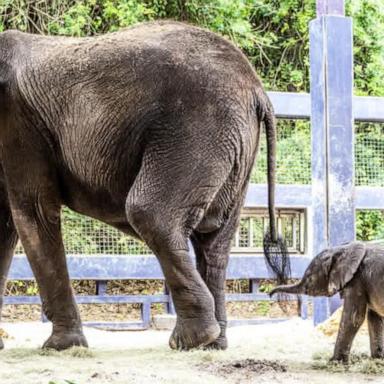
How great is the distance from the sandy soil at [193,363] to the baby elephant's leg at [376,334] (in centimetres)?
11

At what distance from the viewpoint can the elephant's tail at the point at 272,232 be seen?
16.2 ft

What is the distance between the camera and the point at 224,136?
14.9ft

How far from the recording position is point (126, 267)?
22.7ft

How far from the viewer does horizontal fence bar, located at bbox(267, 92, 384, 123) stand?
22.1 ft

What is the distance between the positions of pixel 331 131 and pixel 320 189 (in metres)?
0.39

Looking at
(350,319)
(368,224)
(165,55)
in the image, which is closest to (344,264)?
(350,319)

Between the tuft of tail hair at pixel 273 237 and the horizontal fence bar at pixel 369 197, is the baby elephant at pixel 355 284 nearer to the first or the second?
the tuft of tail hair at pixel 273 237

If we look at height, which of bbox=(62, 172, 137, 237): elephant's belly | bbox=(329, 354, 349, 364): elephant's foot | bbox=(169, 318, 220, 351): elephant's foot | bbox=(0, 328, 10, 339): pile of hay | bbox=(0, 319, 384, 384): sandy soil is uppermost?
bbox=(62, 172, 137, 237): elephant's belly

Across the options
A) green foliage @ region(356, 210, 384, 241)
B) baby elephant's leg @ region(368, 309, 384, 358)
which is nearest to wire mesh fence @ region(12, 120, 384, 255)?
green foliage @ region(356, 210, 384, 241)

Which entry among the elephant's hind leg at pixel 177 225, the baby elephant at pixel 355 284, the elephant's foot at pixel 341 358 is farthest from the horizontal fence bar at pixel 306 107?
the elephant's foot at pixel 341 358

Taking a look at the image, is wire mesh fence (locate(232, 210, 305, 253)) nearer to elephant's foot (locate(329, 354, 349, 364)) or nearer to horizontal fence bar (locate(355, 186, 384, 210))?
horizontal fence bar (locate(355, 186, 384, 210))

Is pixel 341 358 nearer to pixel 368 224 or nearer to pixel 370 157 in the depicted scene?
pixel 370 157

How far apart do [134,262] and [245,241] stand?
3.43 ft

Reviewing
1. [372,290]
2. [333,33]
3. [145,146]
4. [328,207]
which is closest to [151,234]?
[145,146]
